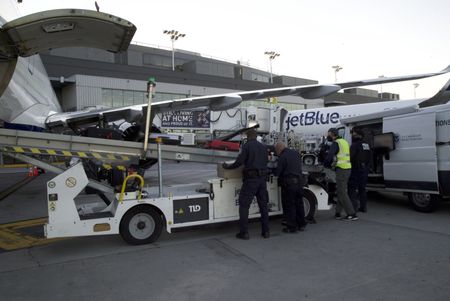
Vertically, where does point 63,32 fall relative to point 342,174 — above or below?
above

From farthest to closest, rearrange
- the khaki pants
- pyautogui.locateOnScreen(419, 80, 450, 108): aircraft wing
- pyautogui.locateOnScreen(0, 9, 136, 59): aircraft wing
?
pyautogui.locateOnScreen(419, 80, 450, 108): aircraft wing → the khaki pants → pyautogui.locateOnScreen(0, 9, 136, 59): aircraft wing

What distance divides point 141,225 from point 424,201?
6122 mm

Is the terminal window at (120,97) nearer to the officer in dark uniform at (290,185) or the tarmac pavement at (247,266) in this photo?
the officer in dark uniform at (290,185)

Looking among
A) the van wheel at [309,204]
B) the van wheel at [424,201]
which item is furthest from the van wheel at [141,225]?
the van wheel at [424,201]

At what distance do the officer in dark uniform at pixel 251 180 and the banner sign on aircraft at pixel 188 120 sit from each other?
21.1 meters

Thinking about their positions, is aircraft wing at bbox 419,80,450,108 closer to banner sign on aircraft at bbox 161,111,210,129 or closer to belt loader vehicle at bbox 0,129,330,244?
belt loader vehicle at bbox 0,129,330,244

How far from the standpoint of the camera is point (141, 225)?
6133 millimetres

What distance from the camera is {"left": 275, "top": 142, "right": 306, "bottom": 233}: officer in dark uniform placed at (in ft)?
21.9

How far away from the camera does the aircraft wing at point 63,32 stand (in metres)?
4.80

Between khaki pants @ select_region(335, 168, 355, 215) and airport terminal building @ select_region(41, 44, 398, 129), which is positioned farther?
airport terminal building @ select_region(41, 44, 398, 129)

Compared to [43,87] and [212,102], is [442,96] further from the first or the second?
[43,87]

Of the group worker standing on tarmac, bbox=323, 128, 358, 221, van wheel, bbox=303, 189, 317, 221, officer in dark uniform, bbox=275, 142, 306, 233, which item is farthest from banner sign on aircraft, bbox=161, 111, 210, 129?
officer in dark uniform, bbox=275, 142, 306, 233

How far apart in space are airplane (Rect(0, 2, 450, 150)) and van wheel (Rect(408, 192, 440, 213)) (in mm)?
3778

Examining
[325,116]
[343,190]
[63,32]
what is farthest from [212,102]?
[325,116]
